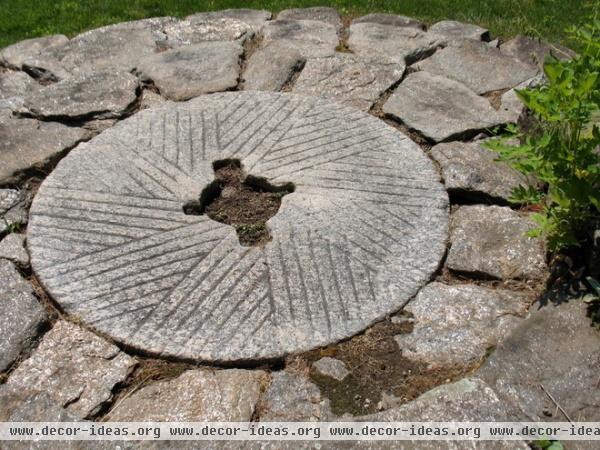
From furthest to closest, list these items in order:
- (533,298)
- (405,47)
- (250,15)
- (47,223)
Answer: (250,15), (405,47), (47,223), (533,298)

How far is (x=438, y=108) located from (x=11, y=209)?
2.05 metres

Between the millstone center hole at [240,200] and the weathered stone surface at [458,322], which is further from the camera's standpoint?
the millstone center hole at [240,200]

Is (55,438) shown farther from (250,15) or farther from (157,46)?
(250,15)

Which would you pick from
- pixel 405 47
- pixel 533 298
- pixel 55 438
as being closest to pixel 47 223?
pixel 55 438

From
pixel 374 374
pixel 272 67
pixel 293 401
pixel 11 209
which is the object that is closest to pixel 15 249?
pixel 11 209

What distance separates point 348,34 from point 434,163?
153 centimetres

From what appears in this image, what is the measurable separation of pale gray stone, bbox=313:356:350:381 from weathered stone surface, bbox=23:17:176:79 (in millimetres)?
2367

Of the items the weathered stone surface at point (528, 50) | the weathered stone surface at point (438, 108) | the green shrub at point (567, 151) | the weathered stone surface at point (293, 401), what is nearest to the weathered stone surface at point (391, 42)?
the weathered stone surface at point (438, 108)

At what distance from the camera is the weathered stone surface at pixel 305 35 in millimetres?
4227

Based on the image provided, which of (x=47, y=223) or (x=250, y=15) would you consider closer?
(x=47, y=223)

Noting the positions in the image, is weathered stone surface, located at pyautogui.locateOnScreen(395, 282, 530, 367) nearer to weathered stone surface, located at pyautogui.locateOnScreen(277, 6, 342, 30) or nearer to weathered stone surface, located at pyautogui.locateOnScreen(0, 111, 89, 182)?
weathered stone surface, located at pyautogui.locateOnScreen(0, 111, 89, 182)

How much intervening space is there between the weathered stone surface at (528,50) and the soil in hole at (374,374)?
7.28 feet

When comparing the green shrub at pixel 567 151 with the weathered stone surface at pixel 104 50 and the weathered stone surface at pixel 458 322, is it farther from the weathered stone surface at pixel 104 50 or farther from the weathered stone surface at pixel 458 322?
the weathered stone surface at pixel 104 50

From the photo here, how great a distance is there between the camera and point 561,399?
217 cm
